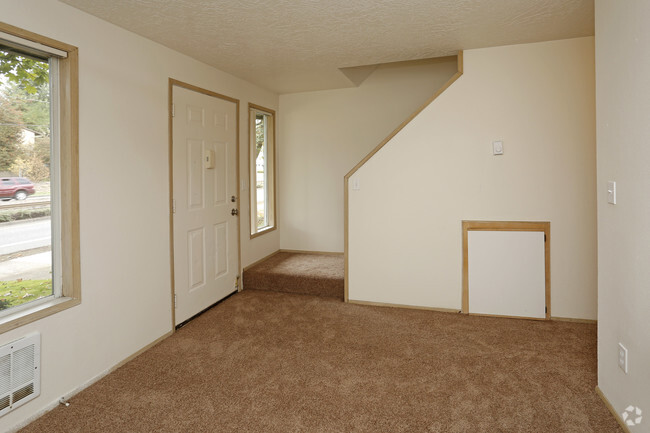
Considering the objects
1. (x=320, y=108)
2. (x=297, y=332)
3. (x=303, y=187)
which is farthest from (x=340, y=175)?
(x=297, y=332)

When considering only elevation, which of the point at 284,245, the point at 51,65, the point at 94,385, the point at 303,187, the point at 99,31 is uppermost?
the point at 99,31

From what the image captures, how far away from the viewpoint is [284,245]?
17.4 feet

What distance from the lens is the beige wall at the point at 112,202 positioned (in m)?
2.25

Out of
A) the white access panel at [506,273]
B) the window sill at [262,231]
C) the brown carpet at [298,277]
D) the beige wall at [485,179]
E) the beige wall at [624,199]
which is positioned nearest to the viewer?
the beige wall at [624,199]

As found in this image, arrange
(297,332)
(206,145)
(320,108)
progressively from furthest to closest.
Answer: (320,108), (206,145), (297,332)

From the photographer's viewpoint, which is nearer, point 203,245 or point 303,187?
point 203,245

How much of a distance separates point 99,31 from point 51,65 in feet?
1.32

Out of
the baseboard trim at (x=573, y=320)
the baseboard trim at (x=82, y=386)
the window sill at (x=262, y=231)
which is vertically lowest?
the baseboard trim at (x=82, y=386)

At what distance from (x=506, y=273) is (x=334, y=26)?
7.80 feet

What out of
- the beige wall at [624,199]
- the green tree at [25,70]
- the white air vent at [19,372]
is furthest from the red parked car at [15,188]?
the beige wall at [624,199]

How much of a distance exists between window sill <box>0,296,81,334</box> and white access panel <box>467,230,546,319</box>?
296 cm

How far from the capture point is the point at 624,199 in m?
1.91

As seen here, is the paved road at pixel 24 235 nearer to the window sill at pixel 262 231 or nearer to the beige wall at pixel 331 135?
the window sill at pixel 262 231

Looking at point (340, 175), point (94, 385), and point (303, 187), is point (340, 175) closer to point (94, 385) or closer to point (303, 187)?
point (303, 187)
